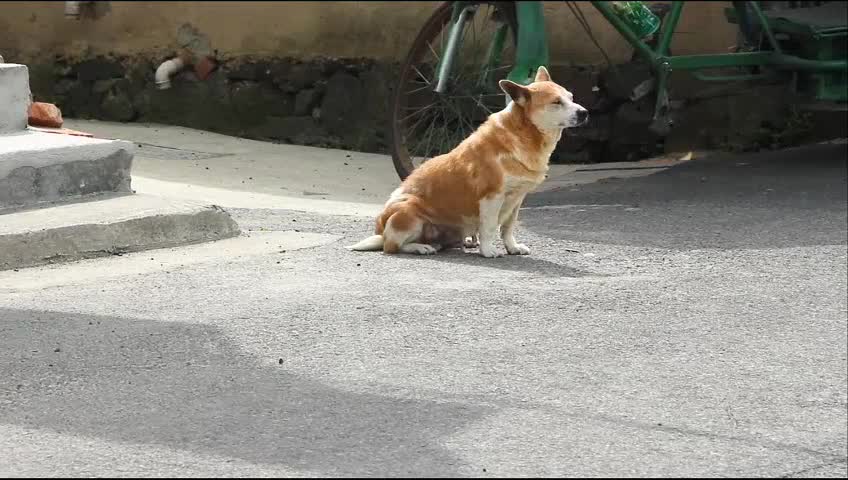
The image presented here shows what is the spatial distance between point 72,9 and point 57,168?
497 centimetres

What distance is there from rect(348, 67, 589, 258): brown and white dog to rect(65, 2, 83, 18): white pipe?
587 centimetres

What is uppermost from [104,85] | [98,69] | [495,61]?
[495,61]

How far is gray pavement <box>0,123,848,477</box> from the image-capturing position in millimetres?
3748

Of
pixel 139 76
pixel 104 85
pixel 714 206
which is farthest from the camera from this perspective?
pixel 104 85

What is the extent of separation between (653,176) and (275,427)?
5016 millimetres

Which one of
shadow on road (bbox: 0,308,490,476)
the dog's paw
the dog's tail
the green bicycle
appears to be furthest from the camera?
the green bicycle

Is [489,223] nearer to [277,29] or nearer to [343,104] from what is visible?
[343,104]

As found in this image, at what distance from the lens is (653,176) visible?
8.50 meters

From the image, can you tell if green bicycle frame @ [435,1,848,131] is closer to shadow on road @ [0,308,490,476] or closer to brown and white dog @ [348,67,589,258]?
brown and white dog @ [348,67,589,258]

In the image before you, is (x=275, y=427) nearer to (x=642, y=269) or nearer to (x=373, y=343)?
(x=373, y=343)

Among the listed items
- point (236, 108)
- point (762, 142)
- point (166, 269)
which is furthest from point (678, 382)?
point (236, 108)

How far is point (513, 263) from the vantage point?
19.7 feet

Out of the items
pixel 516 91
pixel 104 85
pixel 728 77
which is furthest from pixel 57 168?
pixel 104 85

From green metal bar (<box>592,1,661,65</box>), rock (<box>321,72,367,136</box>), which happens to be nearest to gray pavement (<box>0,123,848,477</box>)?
green metal bar (<box>592,1,661,65</box>)
